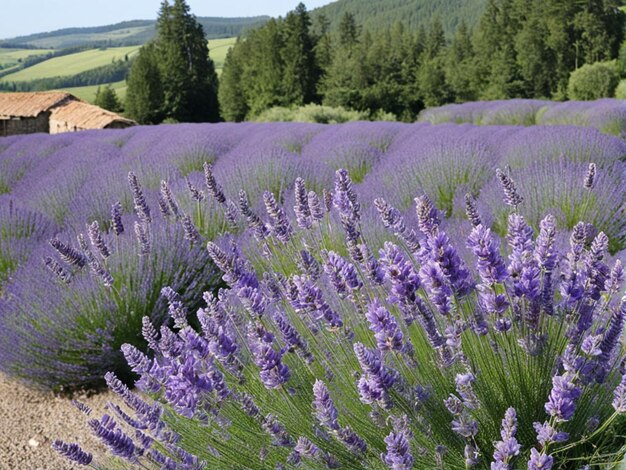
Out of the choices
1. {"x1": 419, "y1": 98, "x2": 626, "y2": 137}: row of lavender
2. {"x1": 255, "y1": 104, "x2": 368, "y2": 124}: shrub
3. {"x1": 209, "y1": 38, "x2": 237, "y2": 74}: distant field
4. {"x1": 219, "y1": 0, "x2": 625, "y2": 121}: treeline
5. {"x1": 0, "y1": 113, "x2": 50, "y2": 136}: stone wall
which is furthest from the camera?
{"x1": 209, "y1": 38, "x2": 237, "y2": 74}: distant field

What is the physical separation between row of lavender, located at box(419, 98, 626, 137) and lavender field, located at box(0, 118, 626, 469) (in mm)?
6063

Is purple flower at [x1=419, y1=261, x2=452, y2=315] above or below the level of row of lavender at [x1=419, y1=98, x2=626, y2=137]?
above

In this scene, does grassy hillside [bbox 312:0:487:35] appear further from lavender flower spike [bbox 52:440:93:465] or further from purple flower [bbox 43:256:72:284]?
lavender flower spike [bbox 52:440:93:465]

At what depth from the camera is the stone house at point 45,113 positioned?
989 inches

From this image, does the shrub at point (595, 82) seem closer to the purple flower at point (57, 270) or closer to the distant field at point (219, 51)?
the purple flower at point (57, 270)

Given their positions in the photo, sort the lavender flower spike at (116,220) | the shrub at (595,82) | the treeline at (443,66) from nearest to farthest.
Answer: the lavender flower spike at (116,220)
the shrub at (595,82)
the treeline at (443,66)

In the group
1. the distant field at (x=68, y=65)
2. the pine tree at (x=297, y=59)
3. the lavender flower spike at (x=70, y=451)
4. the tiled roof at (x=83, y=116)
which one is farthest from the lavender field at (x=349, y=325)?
the distant field at (x=68, y=65)

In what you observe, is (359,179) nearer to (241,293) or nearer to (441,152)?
(441,152)

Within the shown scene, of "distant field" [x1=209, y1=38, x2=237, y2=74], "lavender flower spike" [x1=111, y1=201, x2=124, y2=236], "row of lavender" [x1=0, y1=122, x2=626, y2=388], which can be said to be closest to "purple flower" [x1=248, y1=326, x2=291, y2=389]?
"row of lavender" [x1=0, y1=122, x2=626, y2=388]

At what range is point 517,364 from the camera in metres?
1.47

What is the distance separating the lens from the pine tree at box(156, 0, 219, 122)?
41594mm

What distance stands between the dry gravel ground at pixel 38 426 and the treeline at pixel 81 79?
86464mm

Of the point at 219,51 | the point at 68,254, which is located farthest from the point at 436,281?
the point at 219,51

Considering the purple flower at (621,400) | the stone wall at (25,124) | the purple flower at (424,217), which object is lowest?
the stone wall at (25,124)
